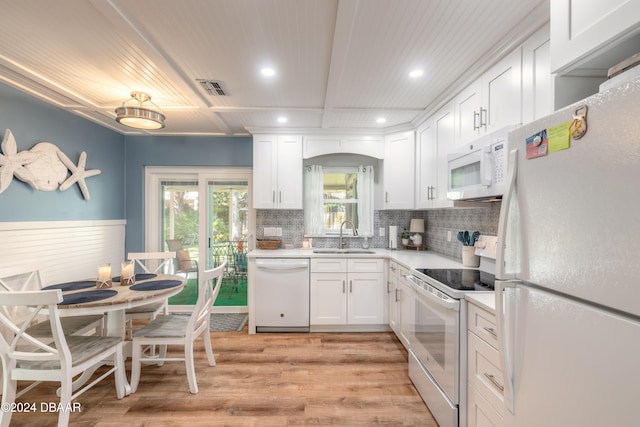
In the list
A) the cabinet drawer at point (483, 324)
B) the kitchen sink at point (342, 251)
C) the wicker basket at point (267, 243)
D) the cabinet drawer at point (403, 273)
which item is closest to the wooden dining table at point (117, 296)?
the wicker basket at point (267, 243)

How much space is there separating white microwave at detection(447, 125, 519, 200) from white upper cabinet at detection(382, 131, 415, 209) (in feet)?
3.68

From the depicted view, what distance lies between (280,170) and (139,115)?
1.65m

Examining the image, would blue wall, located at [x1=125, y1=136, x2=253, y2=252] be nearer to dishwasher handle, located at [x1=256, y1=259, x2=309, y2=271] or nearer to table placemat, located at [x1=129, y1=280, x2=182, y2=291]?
dishwasher handle, located at [x1=256, y1=259, x2=309, y2=271]

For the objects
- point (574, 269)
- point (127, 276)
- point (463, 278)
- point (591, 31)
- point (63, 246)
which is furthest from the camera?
point (63, 246)

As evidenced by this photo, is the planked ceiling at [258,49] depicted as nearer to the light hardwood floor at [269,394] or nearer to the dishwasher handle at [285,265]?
the dishwasher handle at [285,265]

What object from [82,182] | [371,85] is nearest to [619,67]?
[371,85]

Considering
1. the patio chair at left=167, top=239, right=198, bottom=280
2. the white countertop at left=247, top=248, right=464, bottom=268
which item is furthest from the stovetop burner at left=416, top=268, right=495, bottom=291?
the patio chair at left=167, top=239, right=198, bottom=280

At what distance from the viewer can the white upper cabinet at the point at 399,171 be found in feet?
11.1

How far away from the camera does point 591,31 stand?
0.95 metres

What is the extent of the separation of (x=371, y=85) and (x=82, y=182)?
330 centimetres

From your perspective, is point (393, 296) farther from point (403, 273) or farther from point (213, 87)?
point (213, 87)

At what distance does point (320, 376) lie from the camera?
2.42 m

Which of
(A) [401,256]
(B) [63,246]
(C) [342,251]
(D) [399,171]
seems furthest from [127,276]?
(D) [399,171]

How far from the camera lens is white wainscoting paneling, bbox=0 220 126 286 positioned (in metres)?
2.46
